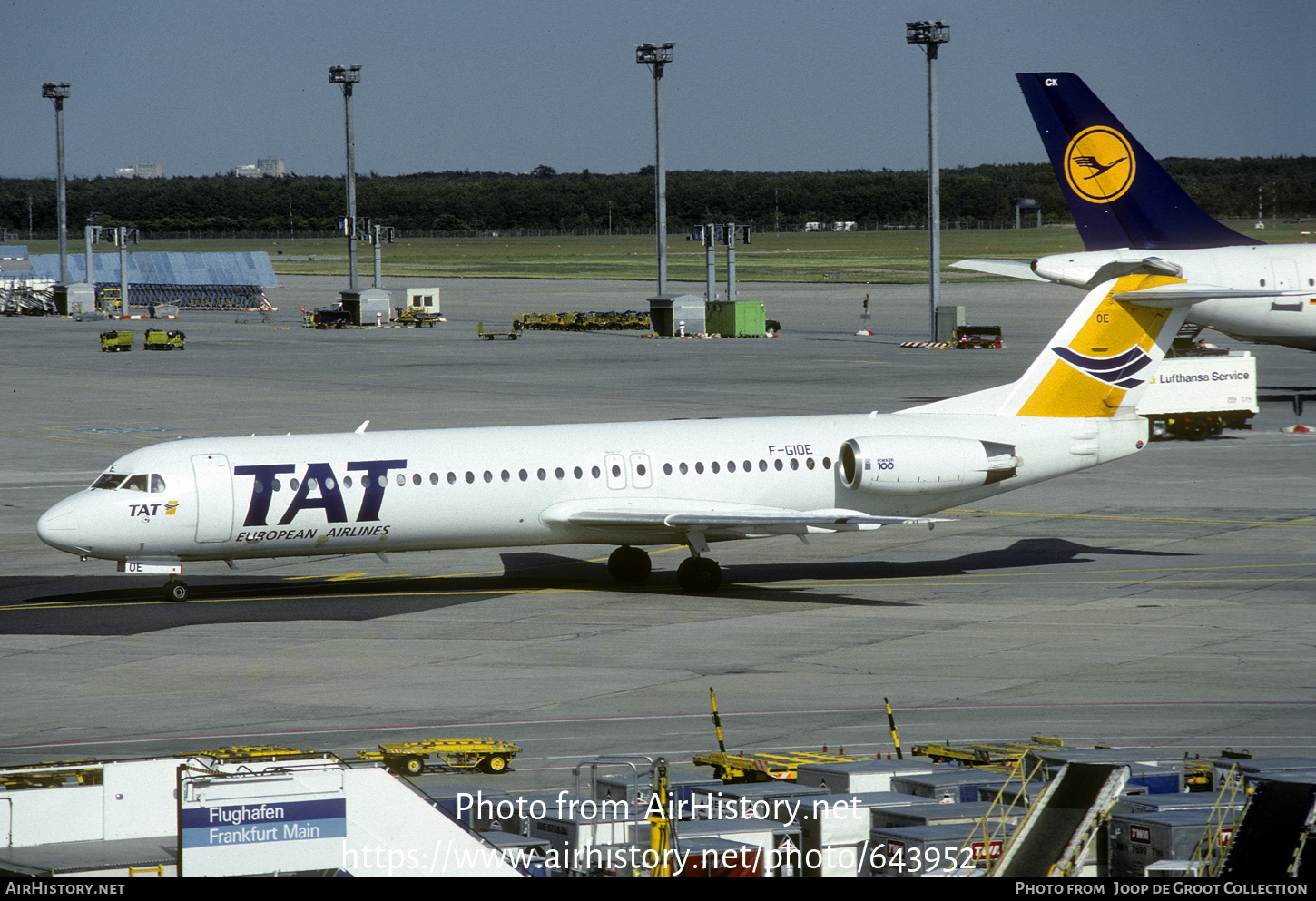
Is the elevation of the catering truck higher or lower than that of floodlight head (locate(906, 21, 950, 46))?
lower

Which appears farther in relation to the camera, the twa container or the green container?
the green container

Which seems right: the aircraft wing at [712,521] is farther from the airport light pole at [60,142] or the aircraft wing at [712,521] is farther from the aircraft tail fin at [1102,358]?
the airport light pole at [60,142]

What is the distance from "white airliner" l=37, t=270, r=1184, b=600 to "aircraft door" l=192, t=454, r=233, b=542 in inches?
1.5

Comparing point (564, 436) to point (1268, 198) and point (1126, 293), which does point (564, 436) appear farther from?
point (1268, 198)

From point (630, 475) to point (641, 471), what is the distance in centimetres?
25

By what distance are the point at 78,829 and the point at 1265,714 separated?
16.2 meters

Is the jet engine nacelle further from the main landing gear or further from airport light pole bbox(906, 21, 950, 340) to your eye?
airport light pole bbox(906, 21, 950, 340)

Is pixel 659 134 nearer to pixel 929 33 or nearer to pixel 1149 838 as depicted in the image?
pixel 929 33

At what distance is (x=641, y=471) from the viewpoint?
32.8m

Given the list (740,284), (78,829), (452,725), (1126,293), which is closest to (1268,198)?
(740,284)

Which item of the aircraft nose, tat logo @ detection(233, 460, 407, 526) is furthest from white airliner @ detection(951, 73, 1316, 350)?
the aircraft nose

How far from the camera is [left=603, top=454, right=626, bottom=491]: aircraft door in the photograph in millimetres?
32625

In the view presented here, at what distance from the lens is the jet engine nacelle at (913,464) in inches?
1287
